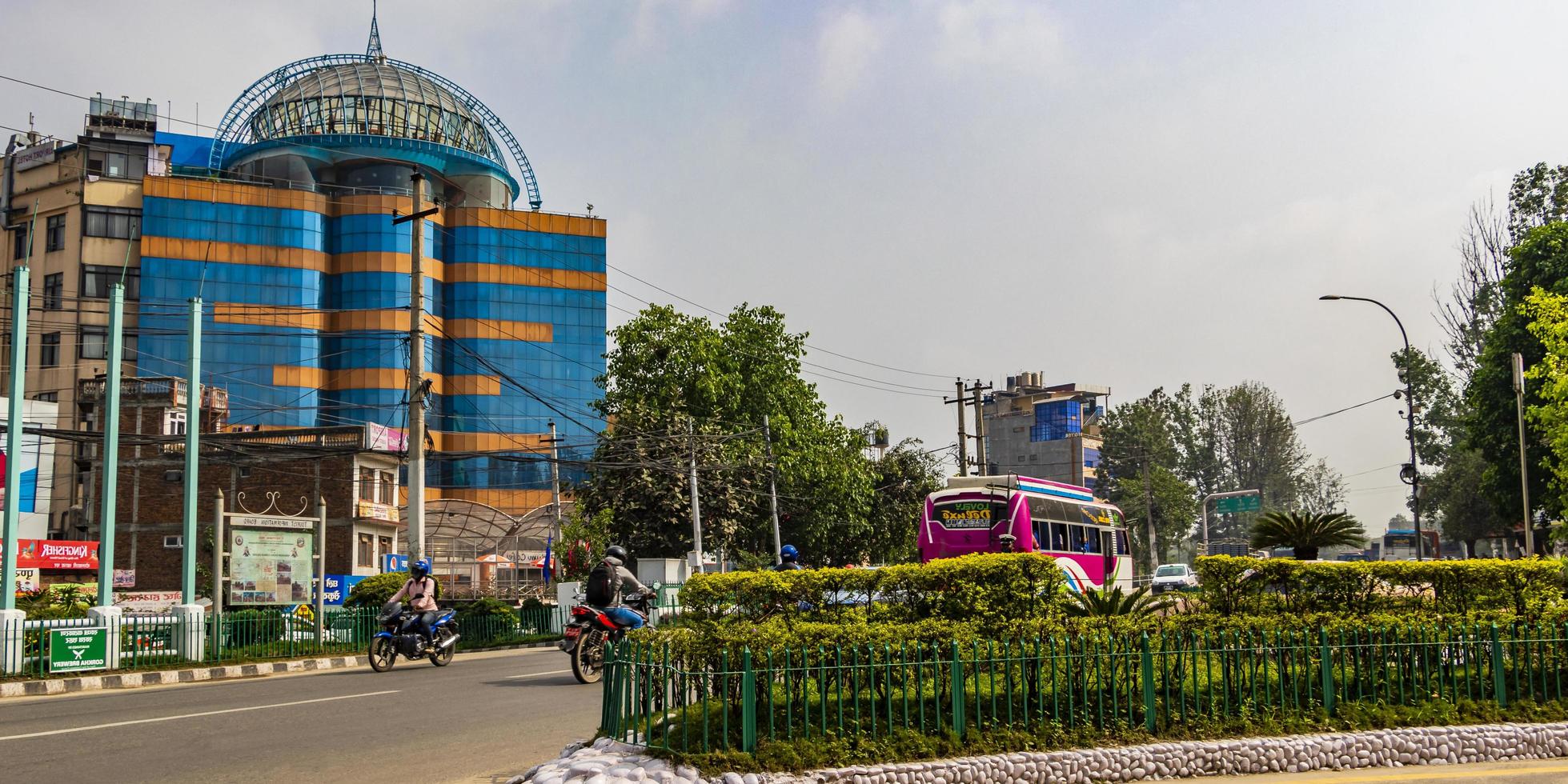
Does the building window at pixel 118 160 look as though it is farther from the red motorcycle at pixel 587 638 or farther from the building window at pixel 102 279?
the red motorcycle at pixel 587 638

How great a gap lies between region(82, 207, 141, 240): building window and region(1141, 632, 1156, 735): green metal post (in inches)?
3241

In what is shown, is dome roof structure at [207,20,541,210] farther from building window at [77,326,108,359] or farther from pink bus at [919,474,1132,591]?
pink bus at [919,474,1132,591]

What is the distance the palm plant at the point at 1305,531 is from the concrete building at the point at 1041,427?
98.5 meters

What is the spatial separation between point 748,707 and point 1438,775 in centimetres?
533

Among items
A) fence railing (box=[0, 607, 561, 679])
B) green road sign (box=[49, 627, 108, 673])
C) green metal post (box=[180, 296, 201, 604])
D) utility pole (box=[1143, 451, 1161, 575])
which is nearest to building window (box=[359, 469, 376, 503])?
fence railing (box=[0, 607, 561, 679])

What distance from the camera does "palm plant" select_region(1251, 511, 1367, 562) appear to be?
1510 cm

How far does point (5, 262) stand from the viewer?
271 ft

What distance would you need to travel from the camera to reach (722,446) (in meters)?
49.8

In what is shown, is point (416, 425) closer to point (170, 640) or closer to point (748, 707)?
point (170, 640)

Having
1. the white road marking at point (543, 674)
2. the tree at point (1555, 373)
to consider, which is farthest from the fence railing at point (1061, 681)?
the white road marking at point (543, 674)

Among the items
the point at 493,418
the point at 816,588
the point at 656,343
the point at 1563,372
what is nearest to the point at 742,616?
the point at 816,588

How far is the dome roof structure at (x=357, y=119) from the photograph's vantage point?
83.8 metres

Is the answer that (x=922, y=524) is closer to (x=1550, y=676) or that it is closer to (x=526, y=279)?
(x=1550, y=676)

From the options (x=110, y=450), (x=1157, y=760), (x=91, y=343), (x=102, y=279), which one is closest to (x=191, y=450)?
(x=110, y=450)
